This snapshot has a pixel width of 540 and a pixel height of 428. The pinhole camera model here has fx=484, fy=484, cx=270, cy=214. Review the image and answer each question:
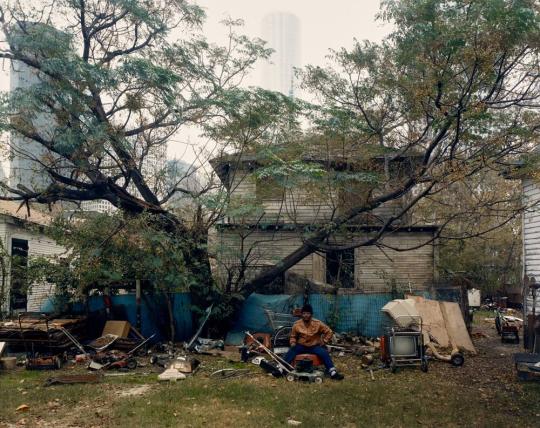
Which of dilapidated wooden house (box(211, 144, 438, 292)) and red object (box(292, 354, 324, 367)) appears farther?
dilapidated wooden house (box(211, 144, 438, 292))

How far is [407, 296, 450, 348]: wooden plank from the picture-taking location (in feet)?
36.6

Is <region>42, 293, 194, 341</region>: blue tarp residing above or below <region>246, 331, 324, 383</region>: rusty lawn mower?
above

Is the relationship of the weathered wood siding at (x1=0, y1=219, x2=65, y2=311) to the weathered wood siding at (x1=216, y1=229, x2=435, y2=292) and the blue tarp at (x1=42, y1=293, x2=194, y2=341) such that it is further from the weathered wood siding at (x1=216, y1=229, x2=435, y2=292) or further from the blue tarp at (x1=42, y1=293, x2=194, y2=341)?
the weathered wood siding at (x1=216, y1=229, x2=435, y2=292)

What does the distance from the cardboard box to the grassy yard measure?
2.63 m

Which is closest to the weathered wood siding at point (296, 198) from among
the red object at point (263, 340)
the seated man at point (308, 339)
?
the red object at point (263, 340)

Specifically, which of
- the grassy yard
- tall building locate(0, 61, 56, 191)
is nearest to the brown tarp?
the grassy yard

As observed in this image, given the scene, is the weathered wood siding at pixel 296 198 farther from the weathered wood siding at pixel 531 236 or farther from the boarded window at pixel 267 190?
the weathered wood siding at pixel 531 236

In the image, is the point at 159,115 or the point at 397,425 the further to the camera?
the point at 159,115

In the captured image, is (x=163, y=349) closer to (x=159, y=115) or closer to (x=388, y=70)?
(x=159, y=115)

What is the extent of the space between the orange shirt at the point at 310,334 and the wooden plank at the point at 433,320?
330 cm

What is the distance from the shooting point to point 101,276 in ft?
39.0

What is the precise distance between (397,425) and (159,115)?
9.03 metres

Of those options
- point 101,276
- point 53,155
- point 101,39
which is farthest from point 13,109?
point 101,276

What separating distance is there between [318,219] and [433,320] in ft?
15.6
